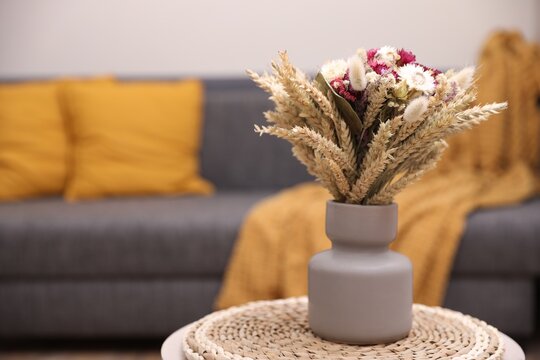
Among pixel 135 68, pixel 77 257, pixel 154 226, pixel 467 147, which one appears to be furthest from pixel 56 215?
pixel 467 147

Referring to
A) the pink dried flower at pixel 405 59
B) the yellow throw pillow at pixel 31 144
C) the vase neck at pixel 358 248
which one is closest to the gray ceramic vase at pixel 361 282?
the vase neck at pixel 358 248

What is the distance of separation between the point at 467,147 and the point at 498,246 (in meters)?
0.73

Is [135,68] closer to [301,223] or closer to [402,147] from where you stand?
[301,223]

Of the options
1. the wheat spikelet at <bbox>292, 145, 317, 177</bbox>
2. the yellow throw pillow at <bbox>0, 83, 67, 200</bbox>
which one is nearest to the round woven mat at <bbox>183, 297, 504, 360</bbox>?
the wheat spikelet at <bbox>292, 145, 317, 177</bbox>

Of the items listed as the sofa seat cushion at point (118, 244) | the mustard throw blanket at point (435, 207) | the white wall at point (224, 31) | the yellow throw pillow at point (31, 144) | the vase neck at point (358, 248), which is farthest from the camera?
the white wall at point (224, 31)

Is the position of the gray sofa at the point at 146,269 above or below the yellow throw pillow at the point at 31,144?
below

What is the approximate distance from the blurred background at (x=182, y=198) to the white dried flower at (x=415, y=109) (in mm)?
1238

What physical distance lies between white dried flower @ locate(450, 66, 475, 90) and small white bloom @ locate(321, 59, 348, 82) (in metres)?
0.17

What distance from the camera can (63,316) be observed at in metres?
2.46

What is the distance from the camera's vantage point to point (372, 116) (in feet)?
3.95

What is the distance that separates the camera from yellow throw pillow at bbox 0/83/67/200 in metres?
2.84

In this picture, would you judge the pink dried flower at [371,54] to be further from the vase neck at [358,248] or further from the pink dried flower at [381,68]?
the vase neck at [358,248]

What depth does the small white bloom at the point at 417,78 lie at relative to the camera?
1188 millimetres

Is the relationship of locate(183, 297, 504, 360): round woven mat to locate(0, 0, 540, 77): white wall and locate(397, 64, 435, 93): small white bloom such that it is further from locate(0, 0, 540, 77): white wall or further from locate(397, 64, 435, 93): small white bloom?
locate(0, 0, 540, 77): white wall
